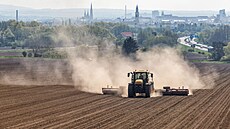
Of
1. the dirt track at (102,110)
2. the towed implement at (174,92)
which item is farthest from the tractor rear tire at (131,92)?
the towed implement at (174,92)

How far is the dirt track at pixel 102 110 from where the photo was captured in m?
28.3

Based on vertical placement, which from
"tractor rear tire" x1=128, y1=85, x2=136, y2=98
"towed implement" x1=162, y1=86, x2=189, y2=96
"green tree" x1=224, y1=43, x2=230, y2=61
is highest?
"tractor rear tire" x1=128, y1=85, x2=136, y2=98

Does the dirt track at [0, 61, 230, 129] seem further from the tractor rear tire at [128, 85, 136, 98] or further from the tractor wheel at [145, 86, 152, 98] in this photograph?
the tractor rear tire at [128, 85, 136, 98]

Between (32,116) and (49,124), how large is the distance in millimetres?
3050

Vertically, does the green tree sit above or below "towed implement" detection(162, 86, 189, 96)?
below

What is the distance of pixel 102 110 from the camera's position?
34.0 meters

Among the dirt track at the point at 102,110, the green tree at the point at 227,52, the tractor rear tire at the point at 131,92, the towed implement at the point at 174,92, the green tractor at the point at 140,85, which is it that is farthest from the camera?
the green tree at the point at 227,52

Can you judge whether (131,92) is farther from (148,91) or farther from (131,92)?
(148,91)

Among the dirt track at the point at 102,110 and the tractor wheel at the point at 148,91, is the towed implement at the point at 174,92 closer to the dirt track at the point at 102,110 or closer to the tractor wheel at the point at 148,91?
the dirt track at the point at 102,110

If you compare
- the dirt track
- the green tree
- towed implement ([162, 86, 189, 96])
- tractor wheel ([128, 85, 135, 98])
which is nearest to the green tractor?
tractor wheel ([128, 85, 135, 98])

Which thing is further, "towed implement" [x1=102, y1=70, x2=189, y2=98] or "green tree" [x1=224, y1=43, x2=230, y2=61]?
"green tree" [x1=224, y1=43, x2=230, y2=61]

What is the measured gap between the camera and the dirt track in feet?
92.8

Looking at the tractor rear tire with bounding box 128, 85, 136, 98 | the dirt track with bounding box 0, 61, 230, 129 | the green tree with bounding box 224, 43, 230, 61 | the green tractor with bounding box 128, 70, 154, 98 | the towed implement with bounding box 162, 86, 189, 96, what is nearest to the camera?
the dirt track with bounding box 0, 61, 230, 129

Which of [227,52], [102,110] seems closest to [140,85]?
[102,110]
